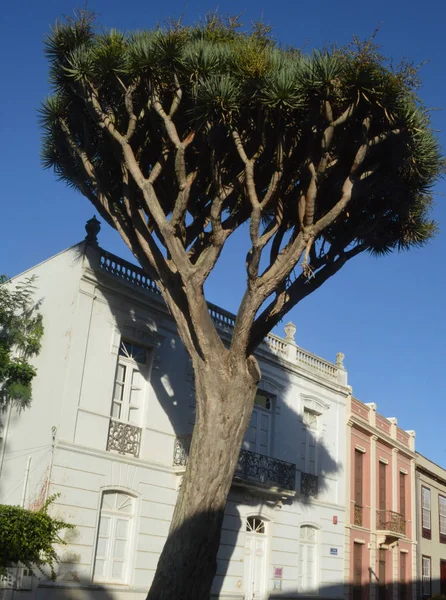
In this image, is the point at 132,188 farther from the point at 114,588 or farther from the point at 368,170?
the point at 114,588

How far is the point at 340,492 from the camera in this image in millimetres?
23844

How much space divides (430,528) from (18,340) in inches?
864

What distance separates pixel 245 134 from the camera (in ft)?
43.9

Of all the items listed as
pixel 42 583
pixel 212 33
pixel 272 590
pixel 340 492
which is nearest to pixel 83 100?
pixel 212 33

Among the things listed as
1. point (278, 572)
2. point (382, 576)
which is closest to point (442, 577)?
point (382, 576)

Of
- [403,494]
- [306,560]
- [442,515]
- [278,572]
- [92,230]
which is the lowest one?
[278,572]

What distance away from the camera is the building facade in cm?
3059

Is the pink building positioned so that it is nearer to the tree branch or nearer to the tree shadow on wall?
the tree shadow on wall

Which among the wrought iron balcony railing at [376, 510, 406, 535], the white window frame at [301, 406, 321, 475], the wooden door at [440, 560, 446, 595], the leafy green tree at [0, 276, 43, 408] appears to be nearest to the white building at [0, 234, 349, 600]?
the leafy green tree at [0, 276, 43, 408]

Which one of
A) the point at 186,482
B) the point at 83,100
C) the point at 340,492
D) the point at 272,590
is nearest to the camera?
the point at 186,482

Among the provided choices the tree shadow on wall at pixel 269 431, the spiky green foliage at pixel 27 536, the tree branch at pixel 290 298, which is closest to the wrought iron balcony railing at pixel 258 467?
the tree shadow on wall at pixel 269 431

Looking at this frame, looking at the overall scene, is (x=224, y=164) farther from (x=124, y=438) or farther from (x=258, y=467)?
(x=258, y=467)

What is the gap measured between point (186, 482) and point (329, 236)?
5693mm

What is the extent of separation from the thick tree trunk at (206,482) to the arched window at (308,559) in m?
10.3
